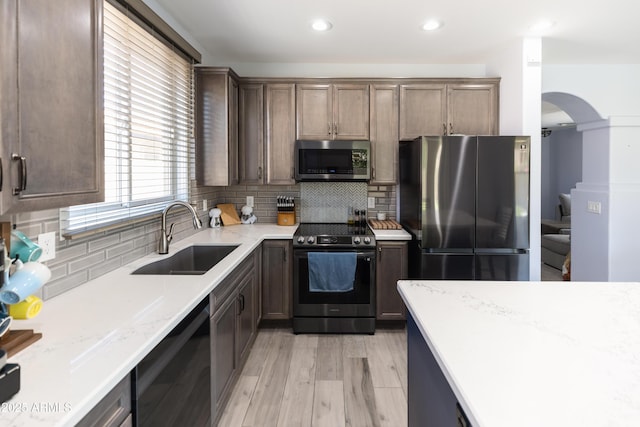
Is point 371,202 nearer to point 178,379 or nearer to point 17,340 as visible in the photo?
point 178,379

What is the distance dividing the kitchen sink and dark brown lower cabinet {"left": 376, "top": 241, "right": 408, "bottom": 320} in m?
1.31

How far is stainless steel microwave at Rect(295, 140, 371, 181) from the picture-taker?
11.5ft

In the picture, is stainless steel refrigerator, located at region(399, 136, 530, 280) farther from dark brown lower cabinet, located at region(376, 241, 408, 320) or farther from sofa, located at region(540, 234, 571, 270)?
sofa, located at region(540, 234, 571, 270)

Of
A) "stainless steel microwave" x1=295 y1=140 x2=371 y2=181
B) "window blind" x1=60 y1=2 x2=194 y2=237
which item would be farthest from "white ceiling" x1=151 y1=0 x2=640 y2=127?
"stainless steel microwave" x1=295 y1=140 x2=371 y2=181

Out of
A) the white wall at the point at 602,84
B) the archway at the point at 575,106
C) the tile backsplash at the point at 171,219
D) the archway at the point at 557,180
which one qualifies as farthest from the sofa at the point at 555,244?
the tile backsplash at the point at 171,219

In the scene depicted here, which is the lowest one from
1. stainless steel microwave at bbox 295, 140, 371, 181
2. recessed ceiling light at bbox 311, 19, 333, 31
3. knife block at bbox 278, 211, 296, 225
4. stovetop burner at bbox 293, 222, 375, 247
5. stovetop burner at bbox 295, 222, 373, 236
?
stovetop burner at bbox 293, 222, 375, 247

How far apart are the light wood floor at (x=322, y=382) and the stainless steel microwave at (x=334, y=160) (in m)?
1.45

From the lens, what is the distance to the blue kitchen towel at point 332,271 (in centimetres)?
317

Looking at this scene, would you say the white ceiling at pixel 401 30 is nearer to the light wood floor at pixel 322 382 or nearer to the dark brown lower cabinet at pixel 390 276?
the dark brown lower cabinet at pixel 390 276

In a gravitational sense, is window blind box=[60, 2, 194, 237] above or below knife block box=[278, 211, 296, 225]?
above

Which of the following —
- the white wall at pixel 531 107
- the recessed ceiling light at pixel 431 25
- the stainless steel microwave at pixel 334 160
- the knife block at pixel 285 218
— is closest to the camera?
the recessed ceiling light at pixel 431 25

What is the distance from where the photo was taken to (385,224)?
3.67m

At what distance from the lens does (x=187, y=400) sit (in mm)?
1527

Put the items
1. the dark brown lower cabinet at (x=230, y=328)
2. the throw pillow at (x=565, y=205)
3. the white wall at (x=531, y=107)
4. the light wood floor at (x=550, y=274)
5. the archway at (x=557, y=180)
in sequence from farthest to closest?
1. the throw pillow at (x=565, y=205)
2. the archway at (x=557, y=180)
3. the light wood floor at (x=550, y=274)
4. the white wall at (x=531, y=107)
5. the dark brown lower cabinet at (x=230, y=328)
